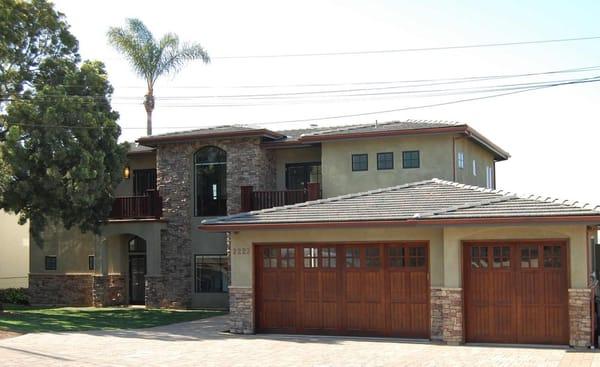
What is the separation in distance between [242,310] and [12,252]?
2201cm

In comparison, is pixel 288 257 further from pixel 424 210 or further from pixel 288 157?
pixel 288 157

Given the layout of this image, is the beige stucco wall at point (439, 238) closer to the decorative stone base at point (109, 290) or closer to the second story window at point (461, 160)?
the second story window at point (461, 160)

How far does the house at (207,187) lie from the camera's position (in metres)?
27.0

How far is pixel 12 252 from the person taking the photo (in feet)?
127

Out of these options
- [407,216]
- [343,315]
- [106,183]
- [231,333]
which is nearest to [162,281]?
[106,183]

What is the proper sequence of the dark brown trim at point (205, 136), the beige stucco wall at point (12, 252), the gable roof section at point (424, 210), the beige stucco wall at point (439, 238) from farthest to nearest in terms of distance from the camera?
the beige stucco wall at point (12, 252), the dark brown trim at point (205, 136), the beige stucco wall at point (439, 238), the gable roof section at point (424, 210)

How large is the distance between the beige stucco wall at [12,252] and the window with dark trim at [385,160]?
2033 cm

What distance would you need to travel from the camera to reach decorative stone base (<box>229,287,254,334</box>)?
68.6 ft

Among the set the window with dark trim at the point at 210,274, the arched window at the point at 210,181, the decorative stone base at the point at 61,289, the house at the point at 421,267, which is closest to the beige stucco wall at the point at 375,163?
the arched window at the point at 210,181

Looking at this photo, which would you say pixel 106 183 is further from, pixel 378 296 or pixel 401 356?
pixel 401 356

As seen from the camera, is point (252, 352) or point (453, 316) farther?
point (453, 316)

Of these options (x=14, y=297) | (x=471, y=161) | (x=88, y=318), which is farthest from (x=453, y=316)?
(x=14, y=297)

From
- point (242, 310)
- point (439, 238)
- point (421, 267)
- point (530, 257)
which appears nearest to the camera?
point (530, 257)

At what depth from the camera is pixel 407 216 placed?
730 inches
